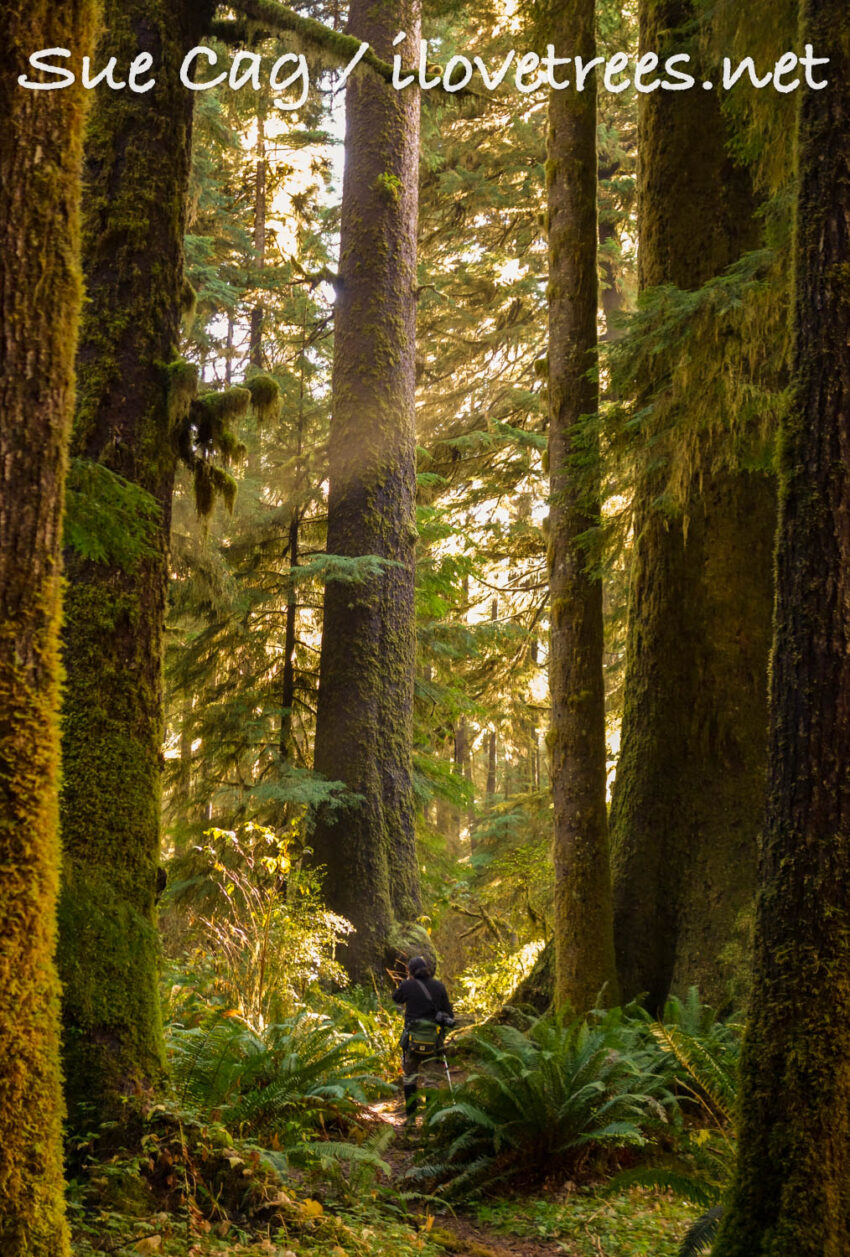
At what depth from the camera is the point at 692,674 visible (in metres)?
8.41

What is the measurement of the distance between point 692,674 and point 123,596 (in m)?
5.13

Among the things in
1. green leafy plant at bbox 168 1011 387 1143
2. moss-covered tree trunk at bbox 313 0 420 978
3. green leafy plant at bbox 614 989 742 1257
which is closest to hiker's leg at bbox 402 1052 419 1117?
green leafy plant at bbox 168 1011 387 1143

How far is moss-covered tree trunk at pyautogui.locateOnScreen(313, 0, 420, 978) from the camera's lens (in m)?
10.7

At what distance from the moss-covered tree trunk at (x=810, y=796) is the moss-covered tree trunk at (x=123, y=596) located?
8.94 feet

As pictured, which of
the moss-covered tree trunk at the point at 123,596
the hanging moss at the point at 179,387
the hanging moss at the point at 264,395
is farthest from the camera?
the hanging moss at the point at 264,395

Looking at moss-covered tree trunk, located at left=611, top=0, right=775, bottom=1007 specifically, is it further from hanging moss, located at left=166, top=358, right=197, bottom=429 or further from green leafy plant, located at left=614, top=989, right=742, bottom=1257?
hanging moss, located at left=166, top=358, right=197, bottom=429

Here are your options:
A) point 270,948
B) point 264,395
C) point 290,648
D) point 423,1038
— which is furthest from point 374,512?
point 423,1038

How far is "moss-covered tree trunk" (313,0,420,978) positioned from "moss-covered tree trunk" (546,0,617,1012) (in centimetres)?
310

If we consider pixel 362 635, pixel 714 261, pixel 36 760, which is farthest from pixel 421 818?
pixel 36 760

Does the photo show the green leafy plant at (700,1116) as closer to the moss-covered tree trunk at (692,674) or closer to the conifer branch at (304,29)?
the moss-covered tree trunk at (692,674)

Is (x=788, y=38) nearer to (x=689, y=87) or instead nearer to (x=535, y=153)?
(x=689, y=87)

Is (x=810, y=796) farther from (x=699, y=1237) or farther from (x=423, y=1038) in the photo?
(x=423, y=1038)

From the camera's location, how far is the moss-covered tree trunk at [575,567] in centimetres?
770

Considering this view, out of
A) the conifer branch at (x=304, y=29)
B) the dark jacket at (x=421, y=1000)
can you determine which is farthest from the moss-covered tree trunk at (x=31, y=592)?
the dark jacket at (x=421, y=1000)
